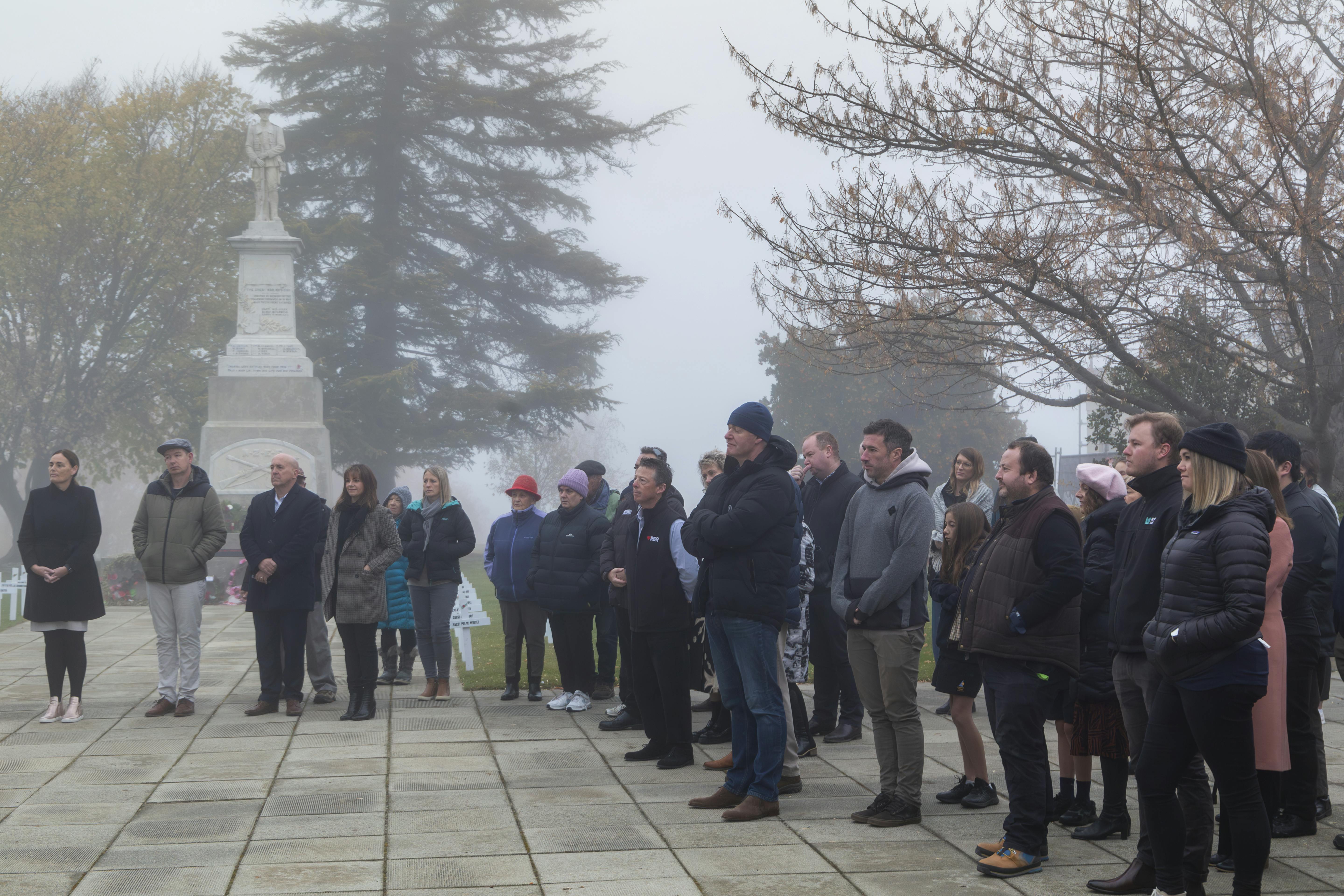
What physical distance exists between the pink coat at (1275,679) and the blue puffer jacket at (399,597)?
7.30 meters

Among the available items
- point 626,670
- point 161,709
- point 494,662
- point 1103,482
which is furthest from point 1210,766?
point 494,662

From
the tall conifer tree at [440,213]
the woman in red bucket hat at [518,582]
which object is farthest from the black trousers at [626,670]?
the tall conifer tree at [440,213]

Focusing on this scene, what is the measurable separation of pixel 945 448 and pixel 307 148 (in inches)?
1325

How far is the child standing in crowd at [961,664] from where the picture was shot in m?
6.04

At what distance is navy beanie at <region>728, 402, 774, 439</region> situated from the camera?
5973 mm

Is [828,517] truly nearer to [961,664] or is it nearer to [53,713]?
[961,664]

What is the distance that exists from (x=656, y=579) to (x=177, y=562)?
422 centimetres

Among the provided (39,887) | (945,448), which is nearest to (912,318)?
(39,887)

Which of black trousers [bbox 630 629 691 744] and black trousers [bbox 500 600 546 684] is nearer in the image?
black trousers [bbox 630 629 691 744]

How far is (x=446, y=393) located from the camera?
37656 mm

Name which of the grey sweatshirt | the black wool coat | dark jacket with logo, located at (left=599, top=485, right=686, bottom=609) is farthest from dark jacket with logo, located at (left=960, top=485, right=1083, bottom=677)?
the black wool coat

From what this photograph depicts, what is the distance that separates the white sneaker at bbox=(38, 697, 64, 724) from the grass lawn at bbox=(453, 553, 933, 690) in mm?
3188

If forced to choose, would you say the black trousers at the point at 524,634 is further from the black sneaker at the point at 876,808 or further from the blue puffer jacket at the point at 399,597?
the black sneaker at the point at 876,808

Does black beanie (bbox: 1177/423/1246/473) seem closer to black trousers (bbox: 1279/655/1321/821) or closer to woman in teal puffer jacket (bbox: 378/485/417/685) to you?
black trousers (bbox: 1279/655/1321/821)
